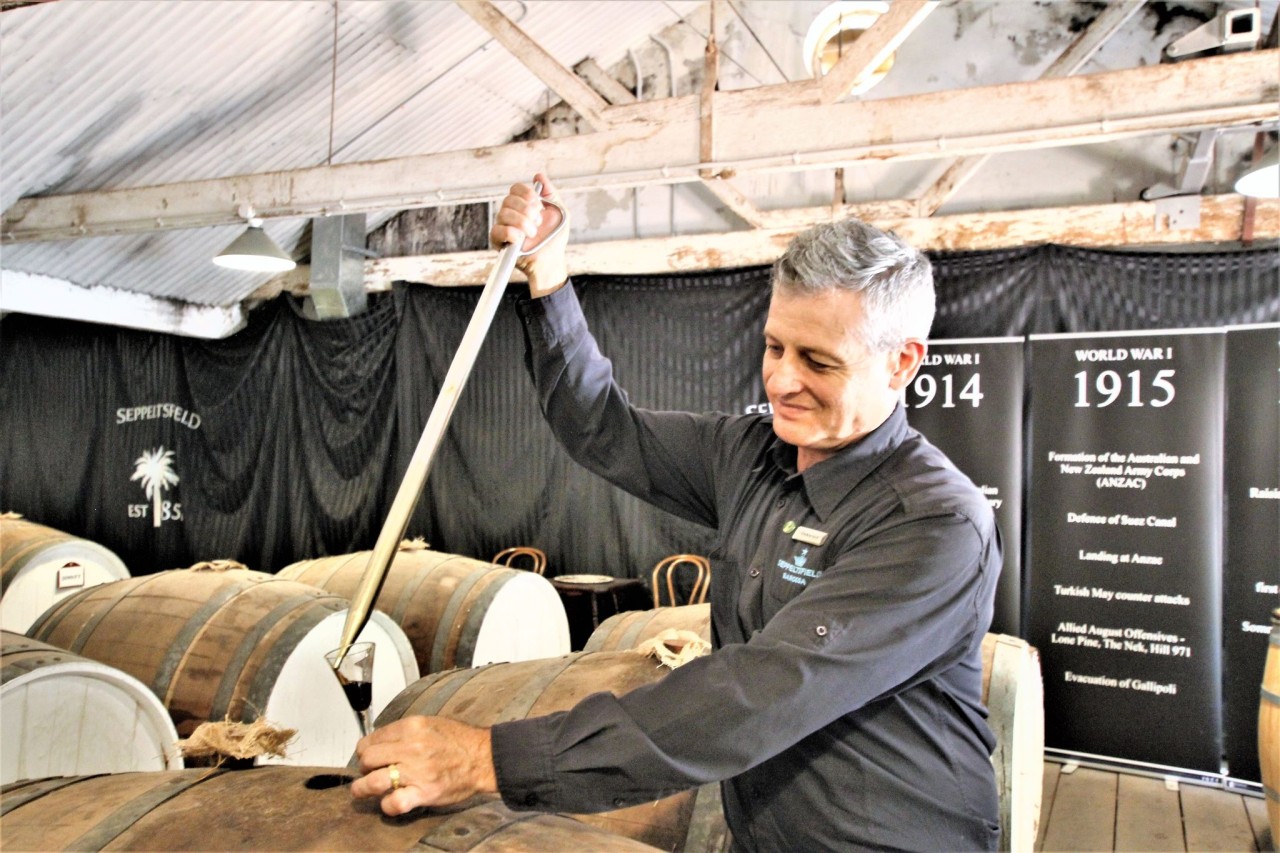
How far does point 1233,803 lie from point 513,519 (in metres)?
4.19

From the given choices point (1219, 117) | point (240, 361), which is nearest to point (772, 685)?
point (1219, 117)

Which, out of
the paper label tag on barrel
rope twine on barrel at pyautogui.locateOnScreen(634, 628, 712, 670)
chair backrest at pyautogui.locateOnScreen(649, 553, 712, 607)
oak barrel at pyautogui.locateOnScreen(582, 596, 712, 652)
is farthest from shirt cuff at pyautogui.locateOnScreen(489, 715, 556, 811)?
the paper label tag on barrel

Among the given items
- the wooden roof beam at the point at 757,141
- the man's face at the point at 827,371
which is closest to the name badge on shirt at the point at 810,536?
the man's face at the point at 827,371

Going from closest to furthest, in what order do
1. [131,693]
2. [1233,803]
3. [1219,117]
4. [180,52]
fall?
[131,693] < [1219,117] < [1233,803] < [180,52]

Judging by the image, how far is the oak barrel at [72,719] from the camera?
7.27 feet

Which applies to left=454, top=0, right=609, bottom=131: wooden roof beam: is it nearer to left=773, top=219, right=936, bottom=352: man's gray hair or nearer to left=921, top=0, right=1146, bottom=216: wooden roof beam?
left=921, top=0, right=1146, bottom=216: wooden roof beam

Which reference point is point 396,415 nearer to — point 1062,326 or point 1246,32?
point 1062,326

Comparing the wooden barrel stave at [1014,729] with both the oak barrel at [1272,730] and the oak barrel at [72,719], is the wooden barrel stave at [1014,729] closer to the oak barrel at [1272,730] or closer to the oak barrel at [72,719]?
the oak barrel at [1272,730]

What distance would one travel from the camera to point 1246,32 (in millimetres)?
3037

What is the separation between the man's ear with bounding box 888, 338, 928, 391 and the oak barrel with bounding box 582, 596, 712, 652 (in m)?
1.99

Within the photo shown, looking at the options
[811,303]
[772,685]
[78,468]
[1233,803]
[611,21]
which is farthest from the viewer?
[78,468]

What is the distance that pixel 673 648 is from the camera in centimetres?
233

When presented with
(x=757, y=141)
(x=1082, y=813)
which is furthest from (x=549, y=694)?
(x=1082, y=813)

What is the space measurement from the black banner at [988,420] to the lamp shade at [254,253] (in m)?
3.54
